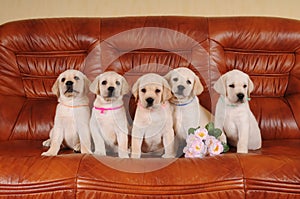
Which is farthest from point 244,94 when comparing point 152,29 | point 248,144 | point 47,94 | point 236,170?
point 47,94

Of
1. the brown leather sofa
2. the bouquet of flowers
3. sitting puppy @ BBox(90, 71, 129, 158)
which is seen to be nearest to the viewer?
the bouquet of flowers

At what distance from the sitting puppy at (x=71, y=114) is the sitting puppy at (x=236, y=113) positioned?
64 cm

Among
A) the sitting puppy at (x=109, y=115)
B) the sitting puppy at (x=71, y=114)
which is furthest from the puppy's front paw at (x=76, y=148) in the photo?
the sitting puppy at (x=109, y=115)

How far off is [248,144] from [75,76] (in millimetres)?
898

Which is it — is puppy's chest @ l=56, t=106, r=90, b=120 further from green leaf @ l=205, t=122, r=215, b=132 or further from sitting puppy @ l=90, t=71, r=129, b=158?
green leaf @ l=205, t=122, r=215, b=132

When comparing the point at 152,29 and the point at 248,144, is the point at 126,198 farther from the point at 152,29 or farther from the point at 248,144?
A: the point at 152,29

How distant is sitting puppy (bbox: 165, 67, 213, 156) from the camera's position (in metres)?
1.90

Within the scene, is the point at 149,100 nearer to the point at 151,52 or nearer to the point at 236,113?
the point at 236,113

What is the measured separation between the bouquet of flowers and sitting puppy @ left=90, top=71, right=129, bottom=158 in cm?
30

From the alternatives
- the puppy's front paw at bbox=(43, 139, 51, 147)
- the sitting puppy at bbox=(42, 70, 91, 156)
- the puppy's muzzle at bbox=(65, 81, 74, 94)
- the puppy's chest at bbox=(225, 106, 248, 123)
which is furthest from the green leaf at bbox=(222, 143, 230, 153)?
the puppy's front paw at bbox=(43, 139, 51, 147)

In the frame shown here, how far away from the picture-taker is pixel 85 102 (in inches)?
78.9

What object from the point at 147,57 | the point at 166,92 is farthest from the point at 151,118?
the point at 147,57

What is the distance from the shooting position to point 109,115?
1.89m

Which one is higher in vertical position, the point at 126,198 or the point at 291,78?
the point at 291,78
